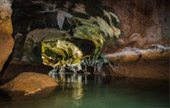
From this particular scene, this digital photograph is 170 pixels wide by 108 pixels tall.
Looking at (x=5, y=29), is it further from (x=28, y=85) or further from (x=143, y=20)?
(x=143, y=20)

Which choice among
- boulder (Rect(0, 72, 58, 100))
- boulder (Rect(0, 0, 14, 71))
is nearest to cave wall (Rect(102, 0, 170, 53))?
boulder (Rect(0, 0, 14, 71))

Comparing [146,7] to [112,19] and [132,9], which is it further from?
[112,19]

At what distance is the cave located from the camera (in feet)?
17.8

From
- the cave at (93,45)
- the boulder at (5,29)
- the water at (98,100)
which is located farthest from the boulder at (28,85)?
the boulder at (5,29)

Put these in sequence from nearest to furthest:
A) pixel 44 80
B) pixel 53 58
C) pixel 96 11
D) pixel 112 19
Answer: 1. pixel 44 80
2. pixel 96 11
3. pixel 112 19
4. pixel 53 58

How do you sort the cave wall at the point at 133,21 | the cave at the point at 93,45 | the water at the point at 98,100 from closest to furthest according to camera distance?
the water at the point at 98,100, the cave at the point at 93,45, the cave wall at the point at 133,21

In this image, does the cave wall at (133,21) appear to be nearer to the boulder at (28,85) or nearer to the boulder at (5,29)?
the boulder at (5,29)

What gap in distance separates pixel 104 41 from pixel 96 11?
4.94 meters

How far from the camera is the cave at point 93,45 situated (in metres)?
5.42

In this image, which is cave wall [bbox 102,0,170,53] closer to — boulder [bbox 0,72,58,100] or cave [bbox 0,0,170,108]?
cave [bbox 0,0,170,108]

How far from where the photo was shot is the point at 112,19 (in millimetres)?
9430

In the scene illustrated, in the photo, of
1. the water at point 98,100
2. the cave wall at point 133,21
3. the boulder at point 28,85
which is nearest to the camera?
the water at point 98,100

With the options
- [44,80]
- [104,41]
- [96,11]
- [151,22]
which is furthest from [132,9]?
[44,80]

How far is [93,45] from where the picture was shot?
15391 mm
